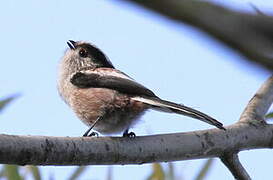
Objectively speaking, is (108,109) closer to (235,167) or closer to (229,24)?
(235,167)

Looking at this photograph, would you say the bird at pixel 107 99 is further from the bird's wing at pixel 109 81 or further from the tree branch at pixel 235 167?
the tree branch at pixel 235 167

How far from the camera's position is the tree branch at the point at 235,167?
9.64 feet

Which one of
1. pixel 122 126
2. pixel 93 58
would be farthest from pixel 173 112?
pixel 93 58

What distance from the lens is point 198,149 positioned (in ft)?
9.37

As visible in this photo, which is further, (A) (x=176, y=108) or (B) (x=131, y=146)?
(A) (x=176, y=108)

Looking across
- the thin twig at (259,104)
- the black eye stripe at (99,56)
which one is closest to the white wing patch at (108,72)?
the black eye stripe at (99,56)

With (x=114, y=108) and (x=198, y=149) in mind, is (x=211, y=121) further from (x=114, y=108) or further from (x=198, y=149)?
(x=114, y=108)

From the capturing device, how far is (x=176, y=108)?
11.0ft

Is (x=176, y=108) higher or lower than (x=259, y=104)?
lower

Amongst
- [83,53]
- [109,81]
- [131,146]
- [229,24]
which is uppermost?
[229,24]

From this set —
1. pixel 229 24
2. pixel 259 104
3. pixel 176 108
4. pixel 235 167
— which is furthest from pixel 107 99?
pixel 229 24

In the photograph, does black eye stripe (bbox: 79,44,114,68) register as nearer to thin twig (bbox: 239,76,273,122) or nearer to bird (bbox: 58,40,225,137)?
bird (bbox: 58,40,225,137)

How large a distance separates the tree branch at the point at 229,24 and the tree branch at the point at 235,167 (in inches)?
99.7

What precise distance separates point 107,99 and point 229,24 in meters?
3.56
